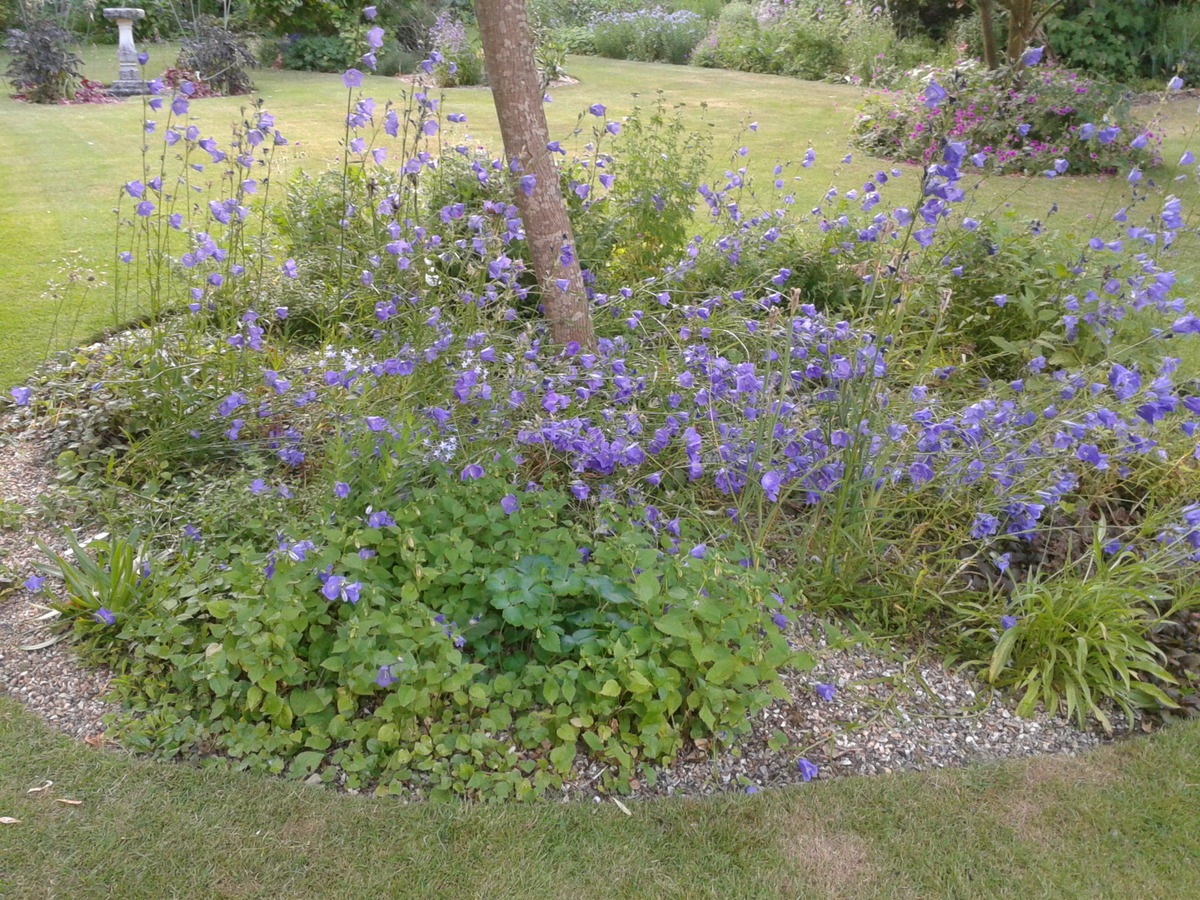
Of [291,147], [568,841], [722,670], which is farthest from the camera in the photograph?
[291,147]

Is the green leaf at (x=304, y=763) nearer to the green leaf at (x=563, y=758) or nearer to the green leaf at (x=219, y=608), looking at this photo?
the green leaf at (x=219, y=608)

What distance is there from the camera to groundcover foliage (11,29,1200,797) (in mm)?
2193

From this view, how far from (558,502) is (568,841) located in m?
0.91

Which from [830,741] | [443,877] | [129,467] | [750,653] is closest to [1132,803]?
[830,741]

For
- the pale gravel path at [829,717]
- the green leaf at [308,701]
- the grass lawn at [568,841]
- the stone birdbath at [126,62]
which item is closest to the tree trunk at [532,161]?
the pale gravel path at [829,717]

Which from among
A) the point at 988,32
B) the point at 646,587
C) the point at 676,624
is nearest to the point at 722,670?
the point at 676,624

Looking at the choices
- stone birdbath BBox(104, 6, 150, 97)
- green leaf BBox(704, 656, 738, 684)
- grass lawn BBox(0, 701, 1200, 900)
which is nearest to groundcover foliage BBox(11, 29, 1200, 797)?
green leaf BBox(704, 656, 738, 684)

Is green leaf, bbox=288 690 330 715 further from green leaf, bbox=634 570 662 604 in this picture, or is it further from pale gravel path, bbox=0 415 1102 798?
green leaf, bbox=634 570 662 604

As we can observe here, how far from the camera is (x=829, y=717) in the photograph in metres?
2.42

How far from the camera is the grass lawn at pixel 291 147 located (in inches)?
178

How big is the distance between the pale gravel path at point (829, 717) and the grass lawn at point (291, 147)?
1798 mm

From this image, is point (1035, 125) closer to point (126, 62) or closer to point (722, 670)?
point (722, 670)

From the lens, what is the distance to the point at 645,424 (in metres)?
3.04

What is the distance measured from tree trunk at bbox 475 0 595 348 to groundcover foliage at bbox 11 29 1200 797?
0.29 feet
